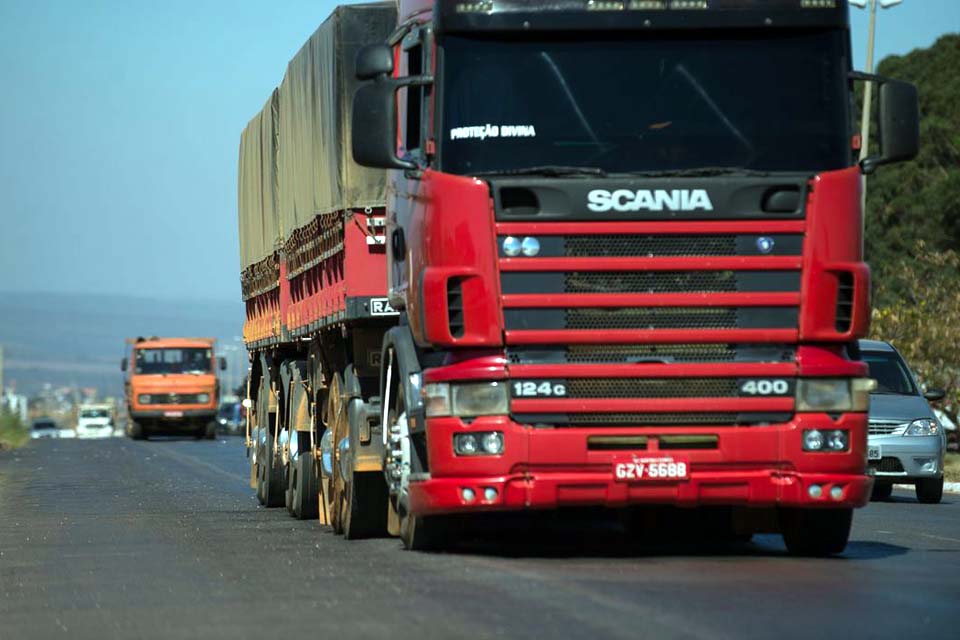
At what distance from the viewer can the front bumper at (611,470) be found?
12.6 metres

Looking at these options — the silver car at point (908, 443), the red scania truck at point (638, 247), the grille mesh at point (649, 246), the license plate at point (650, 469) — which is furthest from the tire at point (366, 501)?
the silver car at point (908, 443)

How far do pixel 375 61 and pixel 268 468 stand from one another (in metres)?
9.57

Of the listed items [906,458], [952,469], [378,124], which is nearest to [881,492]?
[906,458]

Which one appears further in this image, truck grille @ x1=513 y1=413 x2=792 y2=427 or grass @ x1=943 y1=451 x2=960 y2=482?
grass @ x1=943 y1=451 x2=960 y2=482

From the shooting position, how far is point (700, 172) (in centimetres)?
1262

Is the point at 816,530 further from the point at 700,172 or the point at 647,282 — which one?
the point at 700,172

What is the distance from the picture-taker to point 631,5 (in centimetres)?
1289

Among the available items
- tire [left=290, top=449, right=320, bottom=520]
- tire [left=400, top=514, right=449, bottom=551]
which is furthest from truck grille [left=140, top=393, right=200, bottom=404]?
tire [left=400, top=514, right=449, bottom=551]

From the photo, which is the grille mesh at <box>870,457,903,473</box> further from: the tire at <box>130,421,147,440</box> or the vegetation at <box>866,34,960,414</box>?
the tire at <box>130,421,147,440</box>

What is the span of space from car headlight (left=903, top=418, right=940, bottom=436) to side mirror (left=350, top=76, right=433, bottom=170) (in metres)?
11.4

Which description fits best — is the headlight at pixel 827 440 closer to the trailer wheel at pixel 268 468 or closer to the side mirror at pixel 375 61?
the side mirror at pixel 375 61

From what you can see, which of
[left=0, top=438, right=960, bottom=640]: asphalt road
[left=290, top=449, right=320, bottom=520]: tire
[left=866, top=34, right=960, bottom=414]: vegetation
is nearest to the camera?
[left=0, top=438, right=960, bottom=640]: asphalt road

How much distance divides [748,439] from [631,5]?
273 centimetres

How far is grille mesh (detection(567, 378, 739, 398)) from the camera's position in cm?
1270
